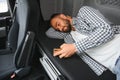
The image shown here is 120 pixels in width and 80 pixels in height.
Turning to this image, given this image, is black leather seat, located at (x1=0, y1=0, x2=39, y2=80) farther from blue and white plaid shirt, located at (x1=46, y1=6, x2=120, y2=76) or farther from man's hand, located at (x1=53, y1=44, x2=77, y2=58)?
blue and white plaid shirt, located at (x1=46, y1=6, x2=120, y2=76)

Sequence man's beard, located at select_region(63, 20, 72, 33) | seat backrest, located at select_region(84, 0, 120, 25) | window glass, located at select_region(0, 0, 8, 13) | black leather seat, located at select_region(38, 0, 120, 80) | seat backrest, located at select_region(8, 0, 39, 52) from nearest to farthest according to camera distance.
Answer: seat backrest, located at select_region(8, 0, 39, 52)
black leather seat, located at select_region(38, 0, 120, 80)
man's beard, located at select_region(63, 20, 72, 33)
window glass, located at select_region(0, 0, 8, 13)
seat backrest, located at select_region(84, 0, 120, 25)

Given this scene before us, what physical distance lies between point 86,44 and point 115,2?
32.8 inches

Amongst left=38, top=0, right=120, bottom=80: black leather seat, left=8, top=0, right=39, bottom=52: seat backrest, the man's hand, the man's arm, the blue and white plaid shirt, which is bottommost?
left=38, top=0, right=120, bottom=80: black leather seat

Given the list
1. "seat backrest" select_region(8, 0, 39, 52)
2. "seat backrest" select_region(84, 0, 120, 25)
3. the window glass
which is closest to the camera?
"seat backrest" select_region(8, 0, 39, 52)

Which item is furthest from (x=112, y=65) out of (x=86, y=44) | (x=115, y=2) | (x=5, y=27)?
(x=5, y=27)

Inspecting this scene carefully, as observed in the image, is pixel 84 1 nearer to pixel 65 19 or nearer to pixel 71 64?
pixel 65 19

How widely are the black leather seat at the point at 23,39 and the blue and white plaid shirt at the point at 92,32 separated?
342 mm

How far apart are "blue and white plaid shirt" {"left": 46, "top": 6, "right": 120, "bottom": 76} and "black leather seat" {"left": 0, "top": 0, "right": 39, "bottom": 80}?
342mm

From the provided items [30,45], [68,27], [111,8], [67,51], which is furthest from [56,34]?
[111,8]

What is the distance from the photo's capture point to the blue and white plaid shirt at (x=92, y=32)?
4.48 feet

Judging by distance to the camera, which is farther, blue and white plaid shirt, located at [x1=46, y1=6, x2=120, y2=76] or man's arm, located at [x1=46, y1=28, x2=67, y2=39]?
man's arm, located at [x1=46, y1=28, x2=67, y2=39]

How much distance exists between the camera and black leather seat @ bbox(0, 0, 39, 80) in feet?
4.15

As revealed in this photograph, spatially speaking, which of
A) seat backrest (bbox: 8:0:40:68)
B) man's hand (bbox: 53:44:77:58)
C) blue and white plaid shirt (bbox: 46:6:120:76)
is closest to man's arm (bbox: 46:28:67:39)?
blue and white plaid shirt (bbox: 46:6:120:76)

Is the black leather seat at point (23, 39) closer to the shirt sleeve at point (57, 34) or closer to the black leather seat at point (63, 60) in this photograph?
the black leather seat at point (63, 60)
